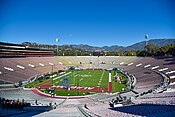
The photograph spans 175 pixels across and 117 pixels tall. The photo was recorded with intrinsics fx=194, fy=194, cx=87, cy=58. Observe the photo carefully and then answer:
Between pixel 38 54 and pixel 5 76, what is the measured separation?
1467 inches

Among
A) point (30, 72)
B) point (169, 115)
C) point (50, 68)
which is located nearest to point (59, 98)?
point (169, 115)

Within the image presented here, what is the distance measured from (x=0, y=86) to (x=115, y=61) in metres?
58.8

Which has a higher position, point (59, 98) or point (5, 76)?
point (5, 76)

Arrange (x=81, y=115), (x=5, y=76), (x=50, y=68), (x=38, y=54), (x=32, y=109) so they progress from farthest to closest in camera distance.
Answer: (x=38, y=54) < (x=50, y=68) < (x=5, y=76) < (x=32, y=109) < (x=81, y=115)

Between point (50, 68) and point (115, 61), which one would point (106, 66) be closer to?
point (115, 61)

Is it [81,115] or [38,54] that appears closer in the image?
[81,115]

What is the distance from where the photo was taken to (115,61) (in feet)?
277

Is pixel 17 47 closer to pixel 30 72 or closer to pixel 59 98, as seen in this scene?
pixel 30 72

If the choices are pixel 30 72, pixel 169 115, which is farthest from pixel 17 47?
pixel 169 115

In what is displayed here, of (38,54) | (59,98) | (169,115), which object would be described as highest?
(38,54)

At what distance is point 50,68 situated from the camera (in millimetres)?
60281

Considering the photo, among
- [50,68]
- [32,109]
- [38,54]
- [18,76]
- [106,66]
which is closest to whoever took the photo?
[32,109]

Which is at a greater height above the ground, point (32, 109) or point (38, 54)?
point (38, 54)

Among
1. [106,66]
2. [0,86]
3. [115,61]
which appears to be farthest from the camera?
[115,61]
